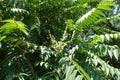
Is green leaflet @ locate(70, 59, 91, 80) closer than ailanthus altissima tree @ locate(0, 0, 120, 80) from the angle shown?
Yes

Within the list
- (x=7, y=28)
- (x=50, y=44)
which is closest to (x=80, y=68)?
(x=50, y=44)

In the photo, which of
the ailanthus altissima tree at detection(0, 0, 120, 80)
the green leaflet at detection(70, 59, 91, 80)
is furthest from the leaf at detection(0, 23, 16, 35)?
the green leaflet at detection(70, 59, 91, 80)

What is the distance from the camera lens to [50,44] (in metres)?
3.44

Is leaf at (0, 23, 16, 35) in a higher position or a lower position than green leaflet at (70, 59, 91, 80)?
higher

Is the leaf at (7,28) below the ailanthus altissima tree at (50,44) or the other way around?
the other way around

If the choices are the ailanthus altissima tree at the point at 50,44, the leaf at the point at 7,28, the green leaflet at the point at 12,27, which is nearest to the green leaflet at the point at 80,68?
the ailanthus altissima tree at the point at 50,44

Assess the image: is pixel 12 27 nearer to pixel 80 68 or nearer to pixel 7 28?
pixel 7 28

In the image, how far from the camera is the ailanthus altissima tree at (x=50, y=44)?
3090 millimetres

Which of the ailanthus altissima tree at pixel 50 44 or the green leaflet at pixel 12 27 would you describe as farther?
the ailanthus altissima tree at pixel 50 44

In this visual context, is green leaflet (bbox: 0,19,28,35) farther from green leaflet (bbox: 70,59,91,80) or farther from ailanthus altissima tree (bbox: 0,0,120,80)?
green leaflet (bbox: 70,59,91,80)

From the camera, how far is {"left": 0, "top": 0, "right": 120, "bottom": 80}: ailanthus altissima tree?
3090 mm

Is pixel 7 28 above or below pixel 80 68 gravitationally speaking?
above

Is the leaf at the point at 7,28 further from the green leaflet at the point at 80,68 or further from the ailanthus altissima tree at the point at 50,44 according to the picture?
the green leaflet at the point at 80,68

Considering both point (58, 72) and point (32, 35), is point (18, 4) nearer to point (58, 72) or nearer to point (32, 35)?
point (32, 35)
